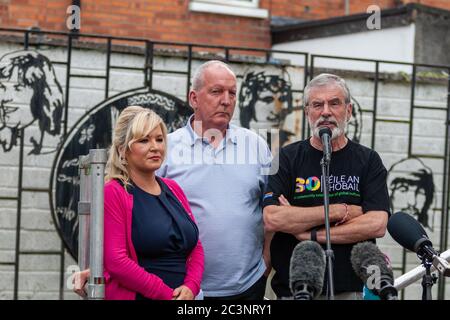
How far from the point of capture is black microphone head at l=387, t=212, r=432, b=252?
11.9 ft

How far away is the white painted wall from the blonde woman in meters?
4.45

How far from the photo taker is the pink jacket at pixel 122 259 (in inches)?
164

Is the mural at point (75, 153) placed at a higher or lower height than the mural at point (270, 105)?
lower

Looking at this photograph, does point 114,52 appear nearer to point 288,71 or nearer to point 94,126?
point 94,126

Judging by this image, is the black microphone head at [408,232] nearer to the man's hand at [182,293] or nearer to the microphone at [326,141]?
the microphone at [326,141]

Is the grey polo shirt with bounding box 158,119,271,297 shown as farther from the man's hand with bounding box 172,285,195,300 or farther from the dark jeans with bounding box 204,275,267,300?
the man's hand with bounding box 172,285,195,300

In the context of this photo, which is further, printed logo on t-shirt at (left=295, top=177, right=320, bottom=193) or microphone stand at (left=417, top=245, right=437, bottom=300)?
printed logo on t-shirt at (left=295, top=177, right=320, bottom=193)

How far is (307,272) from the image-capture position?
386 centimetres

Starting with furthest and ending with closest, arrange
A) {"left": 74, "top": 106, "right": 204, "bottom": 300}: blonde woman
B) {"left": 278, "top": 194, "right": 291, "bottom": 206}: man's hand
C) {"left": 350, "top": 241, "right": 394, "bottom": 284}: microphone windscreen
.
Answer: {"left": 278, "top": 194, "right": 291, "bottom": 206}: man's hand, {"left": 74, "top": 106, "right": 204, "bottom": 300}: blonde woman, {"left": 350, "top": 241, "right": 394, "bottom": 284}: microphone windscreen

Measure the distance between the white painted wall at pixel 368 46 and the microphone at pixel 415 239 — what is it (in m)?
4.74

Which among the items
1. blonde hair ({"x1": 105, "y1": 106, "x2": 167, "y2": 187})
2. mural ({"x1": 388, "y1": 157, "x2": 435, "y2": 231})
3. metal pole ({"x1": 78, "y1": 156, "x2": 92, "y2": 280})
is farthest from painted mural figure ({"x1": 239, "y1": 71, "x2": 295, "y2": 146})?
metal pole ({"x1": 78, "y1": 156, "x2": 92, "y2": 280})

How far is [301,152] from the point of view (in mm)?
4840

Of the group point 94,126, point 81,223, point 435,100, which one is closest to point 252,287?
point 81,223

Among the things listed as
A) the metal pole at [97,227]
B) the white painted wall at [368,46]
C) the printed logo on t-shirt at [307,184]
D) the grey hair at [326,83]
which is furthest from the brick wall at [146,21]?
the metal pole at [97,227]
